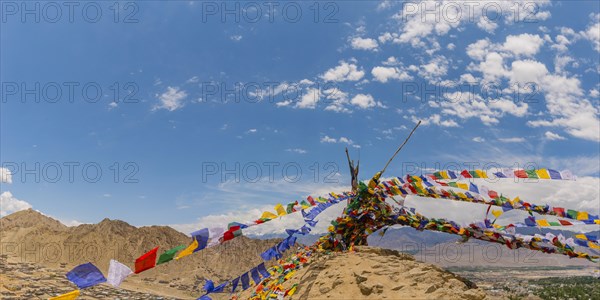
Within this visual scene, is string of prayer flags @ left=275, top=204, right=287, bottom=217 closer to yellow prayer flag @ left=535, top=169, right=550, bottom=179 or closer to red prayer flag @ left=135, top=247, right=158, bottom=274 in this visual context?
red prayer flag @ left=135, top=247, right=158, bottom=274

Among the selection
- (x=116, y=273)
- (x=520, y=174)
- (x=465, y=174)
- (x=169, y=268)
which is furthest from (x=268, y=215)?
(x=169, y=268)

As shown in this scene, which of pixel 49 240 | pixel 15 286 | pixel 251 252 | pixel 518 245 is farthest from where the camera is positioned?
pixel 251 252

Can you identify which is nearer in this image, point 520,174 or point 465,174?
point 520,174

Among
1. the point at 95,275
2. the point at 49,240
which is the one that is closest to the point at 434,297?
the point at 95,275

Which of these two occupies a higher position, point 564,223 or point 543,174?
point 543,174

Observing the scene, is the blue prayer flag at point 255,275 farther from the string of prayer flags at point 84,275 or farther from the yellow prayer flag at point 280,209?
the string of prayer flags at point 84,275

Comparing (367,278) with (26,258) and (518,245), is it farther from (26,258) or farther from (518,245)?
(26,258)

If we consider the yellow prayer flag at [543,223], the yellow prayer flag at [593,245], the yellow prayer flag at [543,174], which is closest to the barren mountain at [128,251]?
the yellow prayer flag at [543,223]

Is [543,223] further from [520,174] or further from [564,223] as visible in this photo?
[520,174]

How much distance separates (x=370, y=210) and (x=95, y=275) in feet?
16.5

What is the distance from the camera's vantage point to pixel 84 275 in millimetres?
6598

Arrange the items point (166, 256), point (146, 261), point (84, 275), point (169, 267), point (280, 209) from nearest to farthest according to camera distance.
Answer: point (84, 275) < point (146, 261) < point (166, 256) < point (280, 209) < point (169, 267)

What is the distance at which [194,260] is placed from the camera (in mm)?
57719

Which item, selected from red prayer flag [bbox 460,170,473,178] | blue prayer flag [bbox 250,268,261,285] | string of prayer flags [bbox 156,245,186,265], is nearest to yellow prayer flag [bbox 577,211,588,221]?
red prayer flag [bbox 460,170,473,178]
